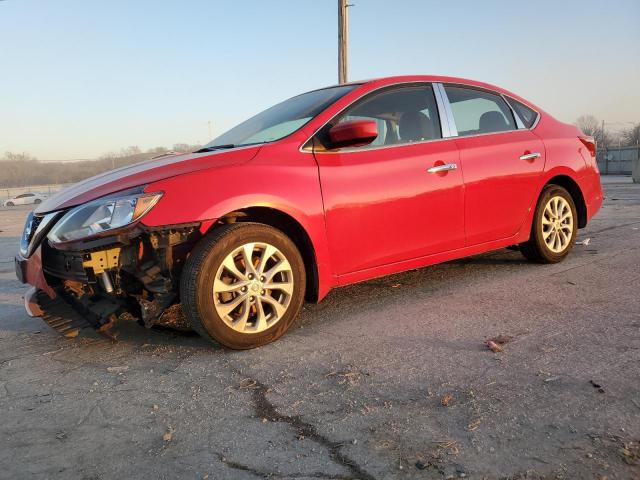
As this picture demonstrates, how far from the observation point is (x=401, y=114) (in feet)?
13.3

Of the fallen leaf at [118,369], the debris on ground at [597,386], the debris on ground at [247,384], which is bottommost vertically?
the fallen leaf at [118,369]

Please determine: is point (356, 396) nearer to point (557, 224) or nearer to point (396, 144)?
point (396, 144)

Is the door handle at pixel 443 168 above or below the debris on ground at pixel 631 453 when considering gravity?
above

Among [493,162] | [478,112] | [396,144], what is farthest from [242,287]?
[478,112]

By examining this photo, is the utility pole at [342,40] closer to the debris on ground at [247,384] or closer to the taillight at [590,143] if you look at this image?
the taillight at [590,143]

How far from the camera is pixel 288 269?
323cm

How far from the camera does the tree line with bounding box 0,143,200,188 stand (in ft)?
172

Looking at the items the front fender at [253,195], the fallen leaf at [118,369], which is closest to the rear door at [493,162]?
the front fender at [253,195]

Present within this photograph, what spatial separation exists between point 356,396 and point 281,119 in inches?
91.8

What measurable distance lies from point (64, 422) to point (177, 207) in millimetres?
1207

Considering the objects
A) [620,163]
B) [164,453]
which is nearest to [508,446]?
[164,453]

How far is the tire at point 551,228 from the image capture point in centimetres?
470

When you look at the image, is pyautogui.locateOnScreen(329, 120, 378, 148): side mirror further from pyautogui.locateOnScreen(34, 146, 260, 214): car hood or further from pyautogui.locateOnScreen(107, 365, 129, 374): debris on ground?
pyautogui.locateOnScreen(107, 365, 129, 374): debris on ground

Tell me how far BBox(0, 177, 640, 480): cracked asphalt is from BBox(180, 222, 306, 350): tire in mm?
141
